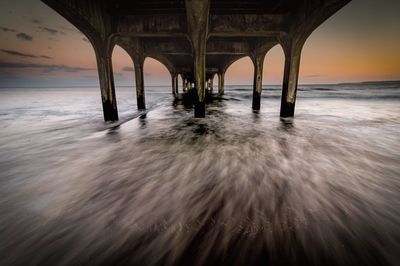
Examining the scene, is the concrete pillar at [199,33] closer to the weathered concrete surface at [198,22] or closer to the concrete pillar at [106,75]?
the weathered concrete surface at [198,22]

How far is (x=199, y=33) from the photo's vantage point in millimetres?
6906

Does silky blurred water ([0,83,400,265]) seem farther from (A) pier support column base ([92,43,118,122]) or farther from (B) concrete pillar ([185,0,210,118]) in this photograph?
(B) concrete pillar ([185,0,210,118])

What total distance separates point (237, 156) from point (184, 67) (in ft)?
69.4

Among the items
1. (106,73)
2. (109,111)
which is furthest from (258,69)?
(109,111)

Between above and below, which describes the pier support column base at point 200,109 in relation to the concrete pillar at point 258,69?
below

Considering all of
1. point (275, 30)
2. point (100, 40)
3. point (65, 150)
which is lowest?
point (65, 150)

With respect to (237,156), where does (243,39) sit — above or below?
above

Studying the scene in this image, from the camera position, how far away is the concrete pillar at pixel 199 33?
537 cm

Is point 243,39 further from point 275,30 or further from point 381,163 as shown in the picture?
point 381,163

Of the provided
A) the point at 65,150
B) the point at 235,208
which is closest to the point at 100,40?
the point at 65,150

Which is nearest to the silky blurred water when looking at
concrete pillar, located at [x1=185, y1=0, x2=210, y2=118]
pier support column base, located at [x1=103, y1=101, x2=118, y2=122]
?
pier support column base, located at [x1=103, y1=101, x2=118, y2=122]

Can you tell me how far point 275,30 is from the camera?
Answer: 23.5ft

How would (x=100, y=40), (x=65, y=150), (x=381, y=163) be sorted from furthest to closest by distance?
(x=100, y=40) < (x=65, y=150) < (x=381, y=163)

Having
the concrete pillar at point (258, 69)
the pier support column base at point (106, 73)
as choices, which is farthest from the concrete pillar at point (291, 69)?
the pier support column base at point (106, 73)
